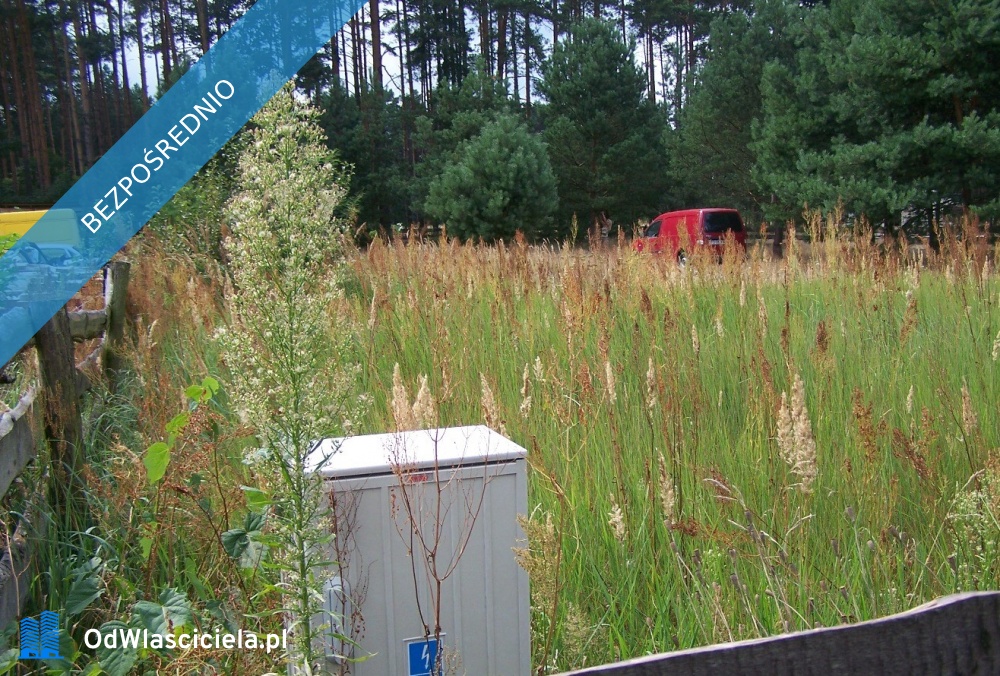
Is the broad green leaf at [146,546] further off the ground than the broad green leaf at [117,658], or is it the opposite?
the broad green leaf at [146,546]

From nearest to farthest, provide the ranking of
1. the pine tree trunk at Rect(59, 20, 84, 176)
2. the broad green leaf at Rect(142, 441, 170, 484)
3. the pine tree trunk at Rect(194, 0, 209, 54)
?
1. the broad green leaf at Rect(142, 441, 170, 484)
2. the pine tree trunk at Rect(194, 0, 209, 54)
3. the pine tree trunk at Rect(59, 20, 84, 176)

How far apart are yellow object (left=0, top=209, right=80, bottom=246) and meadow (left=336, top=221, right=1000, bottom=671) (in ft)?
19.8

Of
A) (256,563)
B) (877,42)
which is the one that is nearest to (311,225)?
(256,563)

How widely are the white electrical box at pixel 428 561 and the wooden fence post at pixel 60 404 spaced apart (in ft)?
6.07

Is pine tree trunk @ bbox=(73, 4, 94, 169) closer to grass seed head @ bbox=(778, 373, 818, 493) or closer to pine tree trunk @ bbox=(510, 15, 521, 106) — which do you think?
pine tree trunk @ bbox=(510, 15, 521, 106)

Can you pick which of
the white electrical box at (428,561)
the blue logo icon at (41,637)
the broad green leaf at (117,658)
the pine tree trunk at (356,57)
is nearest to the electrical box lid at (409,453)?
the white electrical box at (428,561)

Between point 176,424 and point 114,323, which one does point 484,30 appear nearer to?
point 114,323

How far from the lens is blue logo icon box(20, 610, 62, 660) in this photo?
86.4 inches

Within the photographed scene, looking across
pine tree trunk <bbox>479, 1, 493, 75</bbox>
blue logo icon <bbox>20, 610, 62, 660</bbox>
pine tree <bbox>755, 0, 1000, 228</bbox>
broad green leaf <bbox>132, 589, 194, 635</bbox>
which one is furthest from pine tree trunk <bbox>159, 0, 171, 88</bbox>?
broad green leaf <bbox>132, 589, 194, 635</bbox>

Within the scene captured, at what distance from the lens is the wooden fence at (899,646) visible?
90cm

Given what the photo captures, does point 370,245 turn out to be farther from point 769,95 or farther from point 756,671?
point 769,95

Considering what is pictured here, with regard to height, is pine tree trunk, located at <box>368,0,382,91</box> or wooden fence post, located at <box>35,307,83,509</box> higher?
pine tree trunk, located at <box>368,0,382,91</box>

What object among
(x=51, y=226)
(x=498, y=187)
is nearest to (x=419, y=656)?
(x=51, y=226)

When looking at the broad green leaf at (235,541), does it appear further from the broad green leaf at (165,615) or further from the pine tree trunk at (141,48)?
the pine tree trunk at (141,48)
